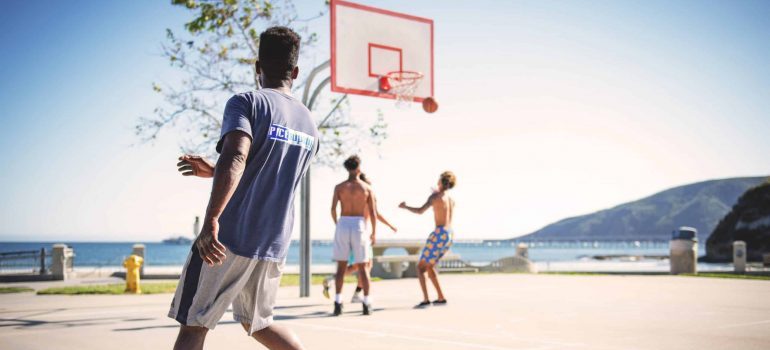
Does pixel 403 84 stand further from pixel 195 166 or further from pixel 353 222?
pixel 195 166

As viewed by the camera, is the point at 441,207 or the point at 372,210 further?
the point at 441,207

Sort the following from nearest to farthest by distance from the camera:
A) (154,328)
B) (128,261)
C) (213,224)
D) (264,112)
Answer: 1. (213,224)
2. (264,112)
3. (154,328)
4. (128,261)

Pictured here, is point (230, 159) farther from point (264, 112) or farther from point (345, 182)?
point (345, 182)

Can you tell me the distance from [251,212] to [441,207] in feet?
24.2

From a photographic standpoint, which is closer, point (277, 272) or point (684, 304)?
point (277, 272)

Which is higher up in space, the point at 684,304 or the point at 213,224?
the point at 213,224

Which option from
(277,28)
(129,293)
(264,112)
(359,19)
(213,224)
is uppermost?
(359,19)

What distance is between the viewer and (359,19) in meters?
13.1

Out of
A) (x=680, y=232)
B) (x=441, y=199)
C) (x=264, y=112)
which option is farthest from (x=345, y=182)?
(x=680, y=232)

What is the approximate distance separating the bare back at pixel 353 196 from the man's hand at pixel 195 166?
6.10 metres

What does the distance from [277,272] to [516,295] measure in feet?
31.4

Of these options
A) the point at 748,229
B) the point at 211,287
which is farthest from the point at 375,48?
the point at 748,229

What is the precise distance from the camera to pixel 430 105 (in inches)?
544

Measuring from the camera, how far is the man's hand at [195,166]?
3596mm
